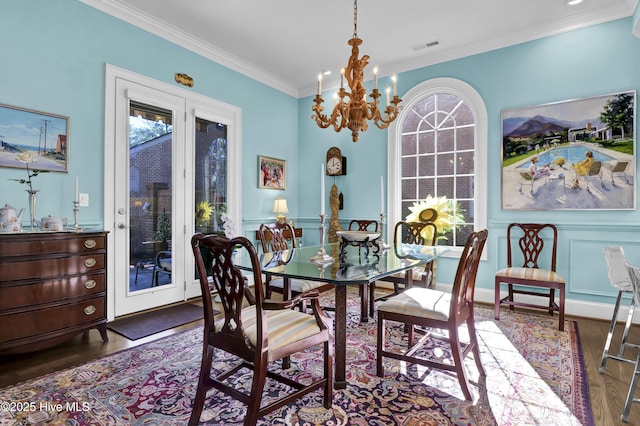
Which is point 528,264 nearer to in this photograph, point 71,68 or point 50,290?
point 50,290

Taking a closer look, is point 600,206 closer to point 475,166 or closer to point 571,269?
point 571,269

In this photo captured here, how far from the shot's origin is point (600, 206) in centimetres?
346

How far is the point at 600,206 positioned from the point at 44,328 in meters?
5.01

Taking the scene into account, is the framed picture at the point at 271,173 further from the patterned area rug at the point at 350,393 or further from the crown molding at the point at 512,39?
the patterned area rug at the point at 350,393

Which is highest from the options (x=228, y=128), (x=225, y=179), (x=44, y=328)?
(x=228, y=128)

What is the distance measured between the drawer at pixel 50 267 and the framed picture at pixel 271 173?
2.56 meters

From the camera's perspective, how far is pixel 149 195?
373 centimetres

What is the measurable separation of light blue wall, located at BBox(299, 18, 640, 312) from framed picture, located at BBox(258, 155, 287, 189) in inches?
87.4

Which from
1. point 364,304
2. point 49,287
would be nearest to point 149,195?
point 49,287

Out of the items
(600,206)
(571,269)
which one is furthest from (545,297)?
(600,206)

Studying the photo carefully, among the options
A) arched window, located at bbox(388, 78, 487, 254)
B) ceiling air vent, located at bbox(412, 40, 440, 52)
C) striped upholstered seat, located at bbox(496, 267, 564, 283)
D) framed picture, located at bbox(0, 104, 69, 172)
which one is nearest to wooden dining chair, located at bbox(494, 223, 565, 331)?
striped upholstered seat, located at bbox(496, 267, 564, 283)

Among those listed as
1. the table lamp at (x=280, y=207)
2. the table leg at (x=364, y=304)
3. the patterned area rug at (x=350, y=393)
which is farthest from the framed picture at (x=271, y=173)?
the patterned area rug at (x=350, y=393)

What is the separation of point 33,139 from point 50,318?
1.49 meters

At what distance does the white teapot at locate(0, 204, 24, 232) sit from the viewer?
244cm
